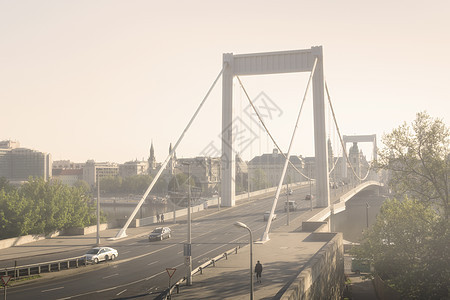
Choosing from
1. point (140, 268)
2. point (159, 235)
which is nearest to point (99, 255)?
point (140, 268)

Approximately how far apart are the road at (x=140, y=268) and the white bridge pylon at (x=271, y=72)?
9.04 metres

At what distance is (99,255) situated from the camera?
3459 centimetres

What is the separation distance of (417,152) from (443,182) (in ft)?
7.59

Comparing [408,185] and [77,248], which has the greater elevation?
[408,185]

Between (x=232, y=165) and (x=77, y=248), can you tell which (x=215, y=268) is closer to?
(x=77, y=248)

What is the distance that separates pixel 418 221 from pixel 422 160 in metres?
4.39

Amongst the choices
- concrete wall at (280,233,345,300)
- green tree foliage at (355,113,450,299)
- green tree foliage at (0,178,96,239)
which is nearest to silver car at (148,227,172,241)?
green tree foliage at (0,178,96,239)

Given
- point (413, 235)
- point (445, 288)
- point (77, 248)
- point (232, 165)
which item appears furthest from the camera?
point (232, 165)

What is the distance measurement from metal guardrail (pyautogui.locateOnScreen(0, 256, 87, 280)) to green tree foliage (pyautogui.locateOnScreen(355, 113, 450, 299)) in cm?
1996

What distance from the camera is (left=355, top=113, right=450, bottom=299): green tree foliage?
22953 mm

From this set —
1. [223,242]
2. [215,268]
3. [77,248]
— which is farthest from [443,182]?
[77,248]

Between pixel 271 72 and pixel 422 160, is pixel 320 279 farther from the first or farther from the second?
pixel 271 72

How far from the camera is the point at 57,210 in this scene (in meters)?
50.7

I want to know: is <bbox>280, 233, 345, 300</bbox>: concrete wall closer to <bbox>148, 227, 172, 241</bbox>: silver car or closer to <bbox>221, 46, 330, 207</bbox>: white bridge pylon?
<bbox>148, 227, 172, 241</bbox>: silver car
